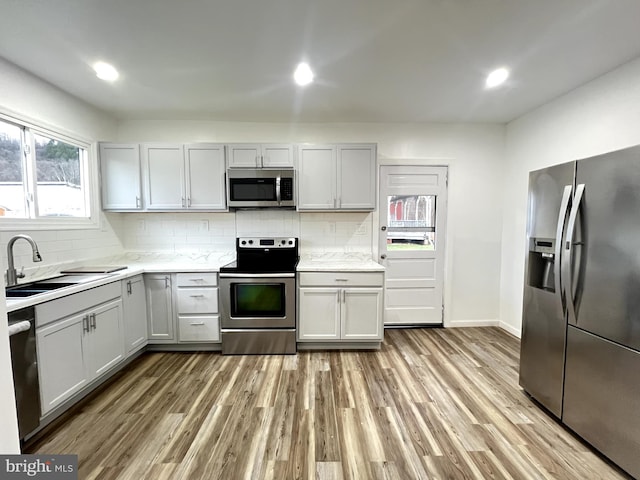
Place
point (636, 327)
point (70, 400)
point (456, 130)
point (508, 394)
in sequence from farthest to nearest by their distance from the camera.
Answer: point (456, 130) < point (508, 394) < point (70, 400) < point (636, 327)

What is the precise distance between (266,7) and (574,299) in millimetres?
2557

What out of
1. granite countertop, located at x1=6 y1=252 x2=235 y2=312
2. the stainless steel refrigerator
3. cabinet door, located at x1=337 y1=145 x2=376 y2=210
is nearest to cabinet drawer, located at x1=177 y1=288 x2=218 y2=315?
granite countertop, located at x1=6 y1=252 x2=235 y2=312

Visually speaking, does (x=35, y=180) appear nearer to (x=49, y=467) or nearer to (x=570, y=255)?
(x=49, y=467)

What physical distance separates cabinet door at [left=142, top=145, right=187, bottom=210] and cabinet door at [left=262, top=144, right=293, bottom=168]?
3.08 feet

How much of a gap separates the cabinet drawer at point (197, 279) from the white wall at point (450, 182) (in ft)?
2.51

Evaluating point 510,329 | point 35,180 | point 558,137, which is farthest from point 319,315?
point 558,137

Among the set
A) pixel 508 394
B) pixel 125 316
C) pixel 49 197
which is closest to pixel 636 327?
pixel 508 394

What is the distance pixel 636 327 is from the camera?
4.57 feet

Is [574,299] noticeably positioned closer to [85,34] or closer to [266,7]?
[266,7]

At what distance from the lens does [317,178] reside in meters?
3.06

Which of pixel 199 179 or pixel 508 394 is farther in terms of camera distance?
pixel 199 179

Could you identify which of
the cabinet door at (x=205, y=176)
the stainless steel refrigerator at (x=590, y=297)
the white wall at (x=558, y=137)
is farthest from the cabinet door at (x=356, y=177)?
the white wall at (x=558, y=137)

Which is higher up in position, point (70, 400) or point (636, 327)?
point (636, 327)

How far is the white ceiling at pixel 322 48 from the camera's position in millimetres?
1576
